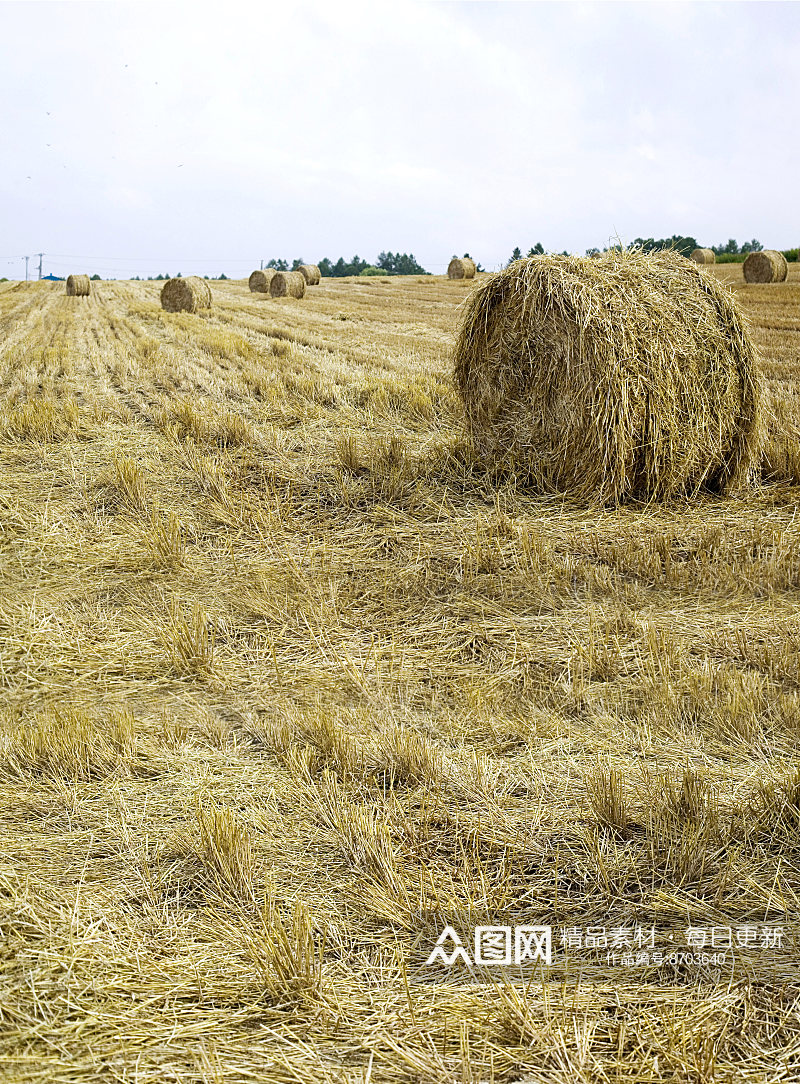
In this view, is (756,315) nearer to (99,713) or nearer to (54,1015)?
(99,713)

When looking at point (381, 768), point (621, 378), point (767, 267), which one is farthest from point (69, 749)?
point (767, 267)

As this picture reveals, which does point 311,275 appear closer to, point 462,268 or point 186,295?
point 462,268

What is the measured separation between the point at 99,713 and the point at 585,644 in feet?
7.07

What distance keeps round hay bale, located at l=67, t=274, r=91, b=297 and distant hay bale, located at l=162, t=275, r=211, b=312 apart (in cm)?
883

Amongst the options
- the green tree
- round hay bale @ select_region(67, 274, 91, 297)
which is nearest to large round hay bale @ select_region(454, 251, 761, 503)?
round hay bale @ select_region(67, 274, 91, 297)

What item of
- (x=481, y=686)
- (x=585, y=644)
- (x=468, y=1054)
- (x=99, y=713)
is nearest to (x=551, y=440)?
(x=585, y=644)

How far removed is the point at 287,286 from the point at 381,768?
25366mm

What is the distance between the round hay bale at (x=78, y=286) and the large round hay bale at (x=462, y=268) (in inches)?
511

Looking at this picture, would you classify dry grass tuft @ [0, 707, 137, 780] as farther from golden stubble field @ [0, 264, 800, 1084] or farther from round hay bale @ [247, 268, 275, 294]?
round hay bale @ [247, 268, 275, 294]

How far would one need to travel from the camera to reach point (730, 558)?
5191 millimetres

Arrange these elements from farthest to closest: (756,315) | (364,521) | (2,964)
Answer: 1. (756,315)
2. (364,521)
3. (2,964)

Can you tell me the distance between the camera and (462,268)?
33.3m

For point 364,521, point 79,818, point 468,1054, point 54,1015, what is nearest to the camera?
point 468,1054

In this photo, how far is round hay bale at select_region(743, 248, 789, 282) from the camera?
937 inches
